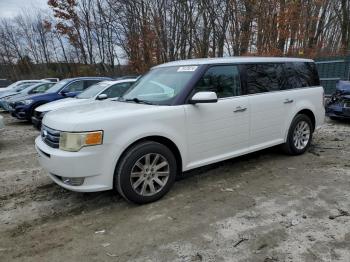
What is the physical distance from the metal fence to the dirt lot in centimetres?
847

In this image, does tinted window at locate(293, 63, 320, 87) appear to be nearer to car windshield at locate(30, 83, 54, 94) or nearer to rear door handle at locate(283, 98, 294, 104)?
rear door handle at locate(283, 98, 294, 104)

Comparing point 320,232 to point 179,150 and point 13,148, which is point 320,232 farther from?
point 13,148

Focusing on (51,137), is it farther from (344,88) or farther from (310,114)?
(344,88)

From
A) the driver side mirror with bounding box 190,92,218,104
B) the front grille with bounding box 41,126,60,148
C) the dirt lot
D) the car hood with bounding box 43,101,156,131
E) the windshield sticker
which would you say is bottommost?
the dirt lot

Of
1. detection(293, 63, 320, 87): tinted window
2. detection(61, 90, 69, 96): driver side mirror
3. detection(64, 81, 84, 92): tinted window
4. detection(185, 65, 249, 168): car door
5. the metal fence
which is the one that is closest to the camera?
detection(185, 65, 249, 168): car door

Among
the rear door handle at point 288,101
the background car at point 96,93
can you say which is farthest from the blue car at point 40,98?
the rear door handle at point 288,101

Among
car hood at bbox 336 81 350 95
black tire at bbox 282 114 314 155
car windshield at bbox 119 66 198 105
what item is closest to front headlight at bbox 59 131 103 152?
car windshield at bbox 119 66 198 105

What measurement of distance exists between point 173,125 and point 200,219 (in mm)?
1218

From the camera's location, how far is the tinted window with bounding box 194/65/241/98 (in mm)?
4312

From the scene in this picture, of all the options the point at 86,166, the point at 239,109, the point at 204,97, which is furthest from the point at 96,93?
the point at 86,166

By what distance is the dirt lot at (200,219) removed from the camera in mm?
2877

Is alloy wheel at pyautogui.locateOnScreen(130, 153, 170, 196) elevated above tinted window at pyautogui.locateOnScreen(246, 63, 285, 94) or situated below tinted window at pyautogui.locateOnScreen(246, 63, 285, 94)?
below

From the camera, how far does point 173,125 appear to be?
155 inches

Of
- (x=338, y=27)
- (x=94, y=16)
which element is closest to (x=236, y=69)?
(x=338, y=27)
